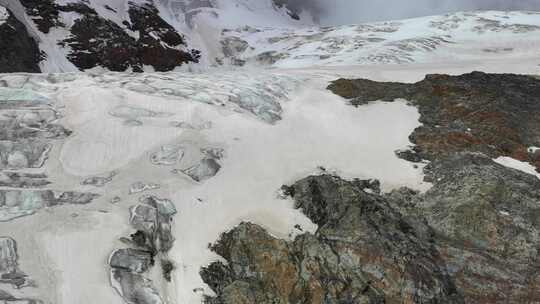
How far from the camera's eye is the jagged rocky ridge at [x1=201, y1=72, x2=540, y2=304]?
13.6m

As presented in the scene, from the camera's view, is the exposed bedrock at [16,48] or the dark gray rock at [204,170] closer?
the dark gray rock at [204,170]

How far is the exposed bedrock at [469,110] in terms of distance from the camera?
843 inches

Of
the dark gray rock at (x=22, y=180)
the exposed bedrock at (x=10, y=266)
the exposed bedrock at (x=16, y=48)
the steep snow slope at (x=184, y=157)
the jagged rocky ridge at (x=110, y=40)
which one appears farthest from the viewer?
the jagged rocky ridge at (x=110, y=40)

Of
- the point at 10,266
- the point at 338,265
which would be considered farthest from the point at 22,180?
the point at 338,265

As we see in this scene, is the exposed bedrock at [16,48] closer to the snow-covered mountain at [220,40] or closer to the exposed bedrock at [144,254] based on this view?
the snow-covered mountain at [220,40]

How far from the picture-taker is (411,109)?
2608 cm

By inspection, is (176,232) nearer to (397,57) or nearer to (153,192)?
(153,192)

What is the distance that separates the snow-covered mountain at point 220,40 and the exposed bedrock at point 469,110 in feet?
77.7

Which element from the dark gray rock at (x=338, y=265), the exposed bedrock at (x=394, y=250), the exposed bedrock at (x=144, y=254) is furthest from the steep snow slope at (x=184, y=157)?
the exposed bedrock at (x=394, y=250)

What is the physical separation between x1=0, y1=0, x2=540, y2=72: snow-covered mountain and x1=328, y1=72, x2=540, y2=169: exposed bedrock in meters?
23.7

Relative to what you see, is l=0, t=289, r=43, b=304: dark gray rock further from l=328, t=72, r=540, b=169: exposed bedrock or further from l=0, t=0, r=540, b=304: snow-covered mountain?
l=328, t=72, r=540, b=169: exposed bedrock

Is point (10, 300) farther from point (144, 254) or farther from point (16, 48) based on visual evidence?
point (16, 48)

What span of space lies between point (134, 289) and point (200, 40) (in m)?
85.2

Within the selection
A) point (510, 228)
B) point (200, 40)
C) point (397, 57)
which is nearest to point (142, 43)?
point (200, 40)
